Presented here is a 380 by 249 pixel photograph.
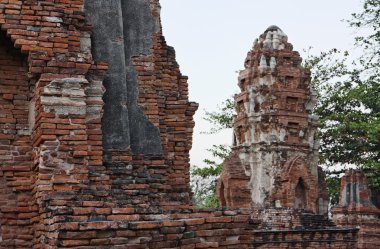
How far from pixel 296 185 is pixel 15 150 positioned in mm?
12812

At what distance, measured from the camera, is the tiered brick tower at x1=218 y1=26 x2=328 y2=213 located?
17.8 metres

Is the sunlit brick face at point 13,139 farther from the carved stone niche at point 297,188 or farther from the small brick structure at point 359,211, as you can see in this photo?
the carved stone niche at point 297,188

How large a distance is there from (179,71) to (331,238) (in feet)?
29.9

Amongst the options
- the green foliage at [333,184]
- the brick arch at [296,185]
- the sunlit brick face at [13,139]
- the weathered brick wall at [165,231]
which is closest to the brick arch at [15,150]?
the sunlit brick face at [13,139]

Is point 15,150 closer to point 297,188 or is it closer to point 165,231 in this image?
point 165,231

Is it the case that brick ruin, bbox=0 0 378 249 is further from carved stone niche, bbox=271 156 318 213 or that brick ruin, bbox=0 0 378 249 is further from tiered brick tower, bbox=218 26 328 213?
tiered brick tower, bbox=218 26 328 213

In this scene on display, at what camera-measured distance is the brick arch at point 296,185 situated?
17438 mm

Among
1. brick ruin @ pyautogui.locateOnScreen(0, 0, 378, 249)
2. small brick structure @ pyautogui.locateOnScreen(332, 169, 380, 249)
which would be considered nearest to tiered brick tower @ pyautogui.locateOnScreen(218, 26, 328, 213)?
small brick structure @ pyautogui.locateOnScreen(332, 169, 380, 249)

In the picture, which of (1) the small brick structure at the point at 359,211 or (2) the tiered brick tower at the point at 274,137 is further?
(2) the tiered brick tower at the point at 274,137

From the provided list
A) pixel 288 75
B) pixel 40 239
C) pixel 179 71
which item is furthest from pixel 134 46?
Answer: pixel 288 75

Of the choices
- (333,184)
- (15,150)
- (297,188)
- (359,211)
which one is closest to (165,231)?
(15,150)

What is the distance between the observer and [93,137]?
5.71 metres

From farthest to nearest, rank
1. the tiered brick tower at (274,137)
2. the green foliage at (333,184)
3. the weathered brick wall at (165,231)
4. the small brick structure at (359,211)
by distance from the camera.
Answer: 1. the green foliage at (333,184)
2. the tiered brick tower at (274,137)
3. the small brick structure at (359,211)
4. the weathered brick wall at (165,231)

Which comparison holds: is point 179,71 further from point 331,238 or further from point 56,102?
point 331,238
